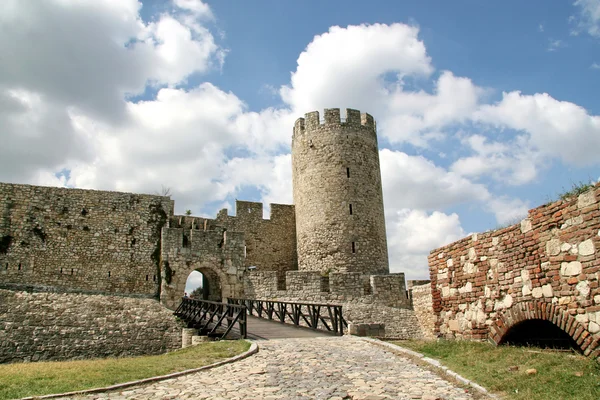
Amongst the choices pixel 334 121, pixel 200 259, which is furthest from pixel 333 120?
pixel 200 259

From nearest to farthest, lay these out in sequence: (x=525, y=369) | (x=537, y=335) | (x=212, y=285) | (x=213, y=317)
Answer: (x=525, y=369), (x=537, y=335), (x=213, y=317), (x=212, y=285)

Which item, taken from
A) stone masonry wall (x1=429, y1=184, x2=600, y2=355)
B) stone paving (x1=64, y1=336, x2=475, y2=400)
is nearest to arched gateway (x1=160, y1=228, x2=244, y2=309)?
stone paving (x1=64, y1=336, x2=475, y2=400)

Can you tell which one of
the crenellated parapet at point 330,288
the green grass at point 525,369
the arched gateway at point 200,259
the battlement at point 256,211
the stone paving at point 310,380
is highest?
the battlement at point 256,211

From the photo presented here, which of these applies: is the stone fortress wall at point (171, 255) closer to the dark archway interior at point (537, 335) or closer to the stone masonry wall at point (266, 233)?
the stone masonry wall at point (266, 233)

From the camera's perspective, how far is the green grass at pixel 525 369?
17.7ft

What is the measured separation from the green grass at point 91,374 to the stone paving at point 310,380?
1.87 feet

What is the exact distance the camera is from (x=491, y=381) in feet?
20.8

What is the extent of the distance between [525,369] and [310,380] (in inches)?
122

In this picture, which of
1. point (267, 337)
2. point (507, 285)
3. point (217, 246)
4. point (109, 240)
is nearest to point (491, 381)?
point (507, 285)

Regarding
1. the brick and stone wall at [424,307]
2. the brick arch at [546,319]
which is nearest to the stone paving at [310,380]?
the brick arch at [546,319]

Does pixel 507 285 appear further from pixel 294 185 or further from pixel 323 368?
pixel 294 185

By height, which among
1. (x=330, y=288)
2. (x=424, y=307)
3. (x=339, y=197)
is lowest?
(x=424, y=307)

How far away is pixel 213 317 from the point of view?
1448 cm

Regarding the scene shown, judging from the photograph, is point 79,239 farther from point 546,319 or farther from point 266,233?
point 546,319
